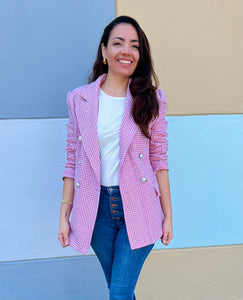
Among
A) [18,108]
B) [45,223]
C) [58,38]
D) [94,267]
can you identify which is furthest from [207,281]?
[58,38]

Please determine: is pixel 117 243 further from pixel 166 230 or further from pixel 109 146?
pixel 109 146

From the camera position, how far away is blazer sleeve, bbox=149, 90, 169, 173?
80.0 inches

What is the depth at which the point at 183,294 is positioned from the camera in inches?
118

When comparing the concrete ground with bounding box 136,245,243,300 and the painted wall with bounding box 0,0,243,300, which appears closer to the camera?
the painted wall with bounding box 0,0,243,300

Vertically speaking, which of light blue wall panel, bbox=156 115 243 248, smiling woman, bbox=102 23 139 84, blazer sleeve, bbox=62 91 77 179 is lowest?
light blue wall panel, bbox=156 115 243 248

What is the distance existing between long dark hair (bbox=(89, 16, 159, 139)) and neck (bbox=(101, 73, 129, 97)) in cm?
5

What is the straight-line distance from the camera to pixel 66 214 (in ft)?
6.73

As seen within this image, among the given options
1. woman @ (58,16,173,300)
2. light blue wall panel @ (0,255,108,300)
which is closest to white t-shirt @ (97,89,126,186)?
woman @ (58,16,173,300)

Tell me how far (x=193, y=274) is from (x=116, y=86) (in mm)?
1744

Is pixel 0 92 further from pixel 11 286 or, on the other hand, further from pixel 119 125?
pixel 11 286

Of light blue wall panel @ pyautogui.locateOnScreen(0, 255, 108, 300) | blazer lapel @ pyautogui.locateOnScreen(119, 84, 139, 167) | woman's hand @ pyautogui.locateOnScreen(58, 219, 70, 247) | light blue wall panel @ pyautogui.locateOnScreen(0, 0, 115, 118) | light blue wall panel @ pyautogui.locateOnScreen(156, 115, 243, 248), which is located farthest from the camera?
light blue wall panel @ pyautogui.locateOnScreen(156, 115, 243, 248)

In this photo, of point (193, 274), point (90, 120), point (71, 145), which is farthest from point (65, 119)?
point (193, 274)

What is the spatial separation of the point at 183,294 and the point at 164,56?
1.92 m

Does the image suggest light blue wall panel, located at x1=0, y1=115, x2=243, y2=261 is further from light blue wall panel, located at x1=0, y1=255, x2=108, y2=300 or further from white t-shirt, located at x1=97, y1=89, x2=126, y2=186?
white t-shirt, located at x1=97, y1=89, x2=126, y2=186
